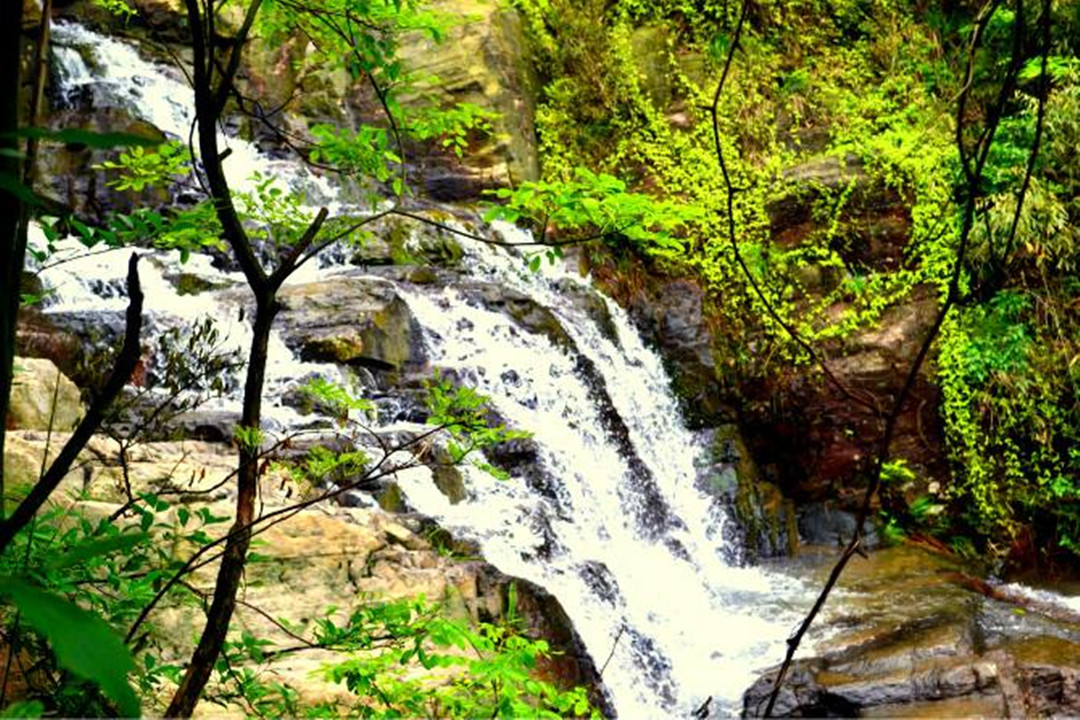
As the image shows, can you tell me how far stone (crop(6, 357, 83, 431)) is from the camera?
4934 mm

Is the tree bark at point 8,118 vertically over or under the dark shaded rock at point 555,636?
over

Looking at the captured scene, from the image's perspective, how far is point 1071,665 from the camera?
18.3 ft

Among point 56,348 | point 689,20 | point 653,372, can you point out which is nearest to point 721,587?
point 653,372

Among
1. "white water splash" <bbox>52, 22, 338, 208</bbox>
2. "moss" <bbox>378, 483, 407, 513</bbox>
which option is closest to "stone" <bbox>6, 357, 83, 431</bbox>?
"moss" <bbox>378, 483, 407, 513</bbox>

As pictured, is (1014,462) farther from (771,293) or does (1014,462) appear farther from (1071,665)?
(1071,665)

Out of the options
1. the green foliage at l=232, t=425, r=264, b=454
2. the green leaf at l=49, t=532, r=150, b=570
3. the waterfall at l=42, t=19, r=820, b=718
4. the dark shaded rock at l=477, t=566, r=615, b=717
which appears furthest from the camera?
the waterfall at l=42, t=19, r=820, b=718

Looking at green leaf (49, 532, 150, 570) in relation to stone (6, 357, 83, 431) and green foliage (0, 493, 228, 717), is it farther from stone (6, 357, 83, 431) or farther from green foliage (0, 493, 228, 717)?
stone (6, 357, 83, 431)

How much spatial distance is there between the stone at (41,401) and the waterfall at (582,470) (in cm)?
96

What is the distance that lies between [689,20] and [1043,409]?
7.69 meters

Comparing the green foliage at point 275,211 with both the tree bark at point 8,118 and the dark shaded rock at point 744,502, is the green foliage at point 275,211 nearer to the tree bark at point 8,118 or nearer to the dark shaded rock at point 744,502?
the tree bark at point 8,118

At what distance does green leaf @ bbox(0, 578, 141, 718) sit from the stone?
475 centimetres

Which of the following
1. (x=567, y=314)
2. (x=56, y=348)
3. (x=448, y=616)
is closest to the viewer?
(x=448, y=616)

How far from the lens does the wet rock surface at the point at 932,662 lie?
17.5 feet

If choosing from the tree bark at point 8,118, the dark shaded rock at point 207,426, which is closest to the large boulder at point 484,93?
the dark shaded rock at point 207,426
